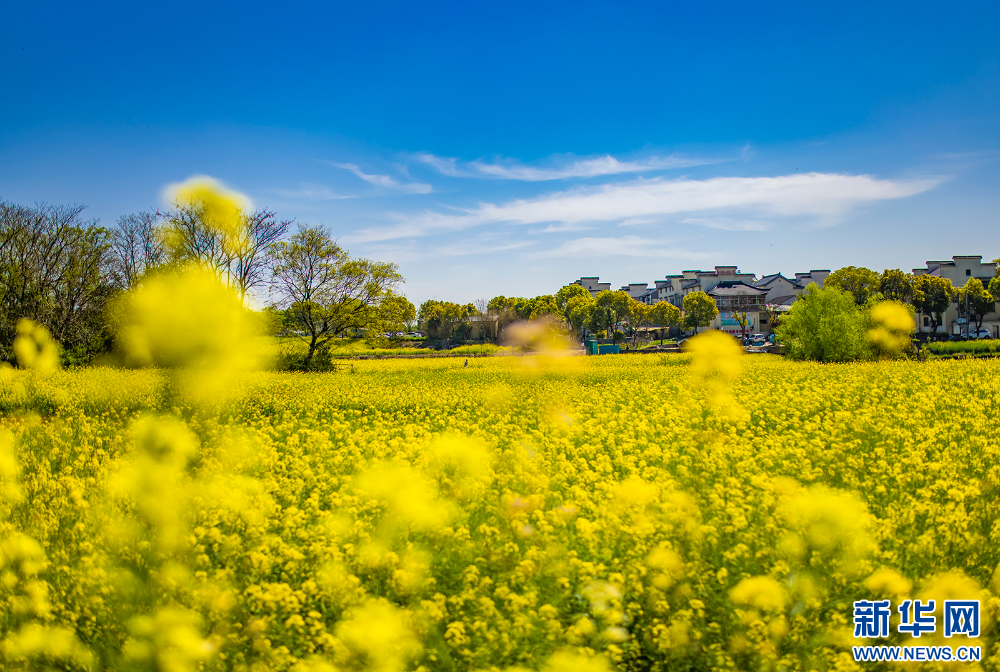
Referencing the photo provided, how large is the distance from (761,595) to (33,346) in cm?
3407

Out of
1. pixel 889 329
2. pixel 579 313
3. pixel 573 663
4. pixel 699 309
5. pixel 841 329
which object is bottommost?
pixel 573 663

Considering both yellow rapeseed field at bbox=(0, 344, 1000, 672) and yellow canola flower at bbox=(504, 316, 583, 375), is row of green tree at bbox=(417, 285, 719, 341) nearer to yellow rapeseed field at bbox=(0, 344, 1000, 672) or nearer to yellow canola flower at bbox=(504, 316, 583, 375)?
yellow canola flower at bbox=(504, 316, 583, 375)

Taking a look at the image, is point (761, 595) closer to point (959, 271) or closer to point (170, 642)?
point (170, 642)

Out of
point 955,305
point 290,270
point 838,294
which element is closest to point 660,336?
point 955,305

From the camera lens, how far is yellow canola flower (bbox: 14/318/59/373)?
26141 millimetres

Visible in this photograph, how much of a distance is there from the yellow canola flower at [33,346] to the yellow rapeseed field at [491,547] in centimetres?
2251

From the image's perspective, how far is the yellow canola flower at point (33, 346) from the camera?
26141 mm

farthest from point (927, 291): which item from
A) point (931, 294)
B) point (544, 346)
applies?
Answer: point (544, 346)

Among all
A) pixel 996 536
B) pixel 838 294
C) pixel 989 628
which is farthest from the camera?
pixel 838 294

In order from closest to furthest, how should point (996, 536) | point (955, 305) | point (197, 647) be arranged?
point (197, 647)
point (996, 536)
point (955, 305)

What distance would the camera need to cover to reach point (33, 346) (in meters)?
27.3

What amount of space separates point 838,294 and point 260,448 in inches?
1084

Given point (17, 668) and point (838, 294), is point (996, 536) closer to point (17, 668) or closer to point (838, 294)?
point (17, 668)

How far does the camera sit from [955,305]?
220ft
